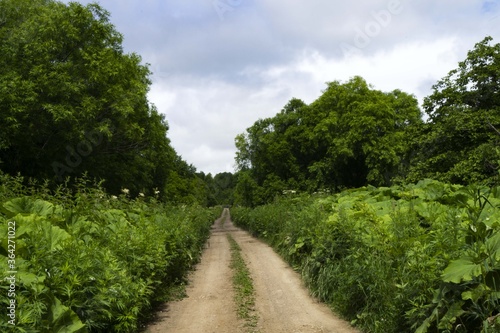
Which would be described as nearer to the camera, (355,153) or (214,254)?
(214,254)

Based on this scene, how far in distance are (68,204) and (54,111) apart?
13821mm

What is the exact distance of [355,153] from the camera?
33.8m

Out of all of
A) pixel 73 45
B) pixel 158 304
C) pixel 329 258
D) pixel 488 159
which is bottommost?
pixel 158 304

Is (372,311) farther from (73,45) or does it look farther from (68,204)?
(73,45)

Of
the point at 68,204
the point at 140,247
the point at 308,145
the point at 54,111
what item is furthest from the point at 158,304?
the point at 308,145

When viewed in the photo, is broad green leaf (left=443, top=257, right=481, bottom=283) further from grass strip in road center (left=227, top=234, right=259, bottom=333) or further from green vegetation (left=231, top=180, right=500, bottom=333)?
grass strip in road center (left=227, top=234, right=259, bottom=333)

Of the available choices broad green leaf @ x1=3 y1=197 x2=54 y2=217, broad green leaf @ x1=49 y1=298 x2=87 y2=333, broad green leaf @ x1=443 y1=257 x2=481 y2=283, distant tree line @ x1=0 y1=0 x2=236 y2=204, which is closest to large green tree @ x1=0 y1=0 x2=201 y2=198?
distant tree line @ x1=0 y1=0 x2=236 y2=204

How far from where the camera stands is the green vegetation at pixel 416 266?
3.95 metres

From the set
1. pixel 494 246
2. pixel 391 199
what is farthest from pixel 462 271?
pixel 391 199

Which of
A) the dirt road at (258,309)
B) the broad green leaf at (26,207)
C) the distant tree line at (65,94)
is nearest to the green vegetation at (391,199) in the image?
the dirt road at (258,309)

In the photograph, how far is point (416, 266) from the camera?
4.91m

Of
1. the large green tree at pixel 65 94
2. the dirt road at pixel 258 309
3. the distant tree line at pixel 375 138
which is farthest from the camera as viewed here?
the distant tree line at pixel 375 138

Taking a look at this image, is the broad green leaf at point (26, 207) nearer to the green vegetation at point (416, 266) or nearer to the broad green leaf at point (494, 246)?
the green vegetation at point (416, 266)

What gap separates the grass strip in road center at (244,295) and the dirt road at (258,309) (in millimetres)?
103
